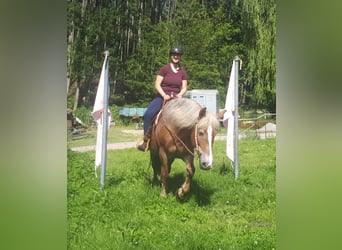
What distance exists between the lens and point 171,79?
3.28 meters

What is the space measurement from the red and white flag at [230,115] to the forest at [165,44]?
4 centimetres

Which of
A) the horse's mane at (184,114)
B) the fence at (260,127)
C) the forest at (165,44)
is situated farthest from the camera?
the fence at (260,127)

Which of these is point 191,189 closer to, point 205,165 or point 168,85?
point 205,165

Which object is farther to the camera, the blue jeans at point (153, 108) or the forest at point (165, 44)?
the blue jeans at point (153, 108)

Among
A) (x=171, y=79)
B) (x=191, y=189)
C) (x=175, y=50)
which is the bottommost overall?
(x=191, y=189)

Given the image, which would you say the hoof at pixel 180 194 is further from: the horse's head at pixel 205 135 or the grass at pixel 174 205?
the horse's head at pixel 205 135

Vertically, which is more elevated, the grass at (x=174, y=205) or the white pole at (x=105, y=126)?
the white pole at (x=105, y=126)

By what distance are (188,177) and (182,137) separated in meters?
0.31

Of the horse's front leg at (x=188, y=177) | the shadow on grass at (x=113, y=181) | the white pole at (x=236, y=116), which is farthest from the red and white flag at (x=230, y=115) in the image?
the shadow on grass at (x=113, y=181)

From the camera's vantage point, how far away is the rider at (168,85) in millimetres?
3277

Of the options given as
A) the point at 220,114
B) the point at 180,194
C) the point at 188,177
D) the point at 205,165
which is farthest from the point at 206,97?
the point at 180,194
